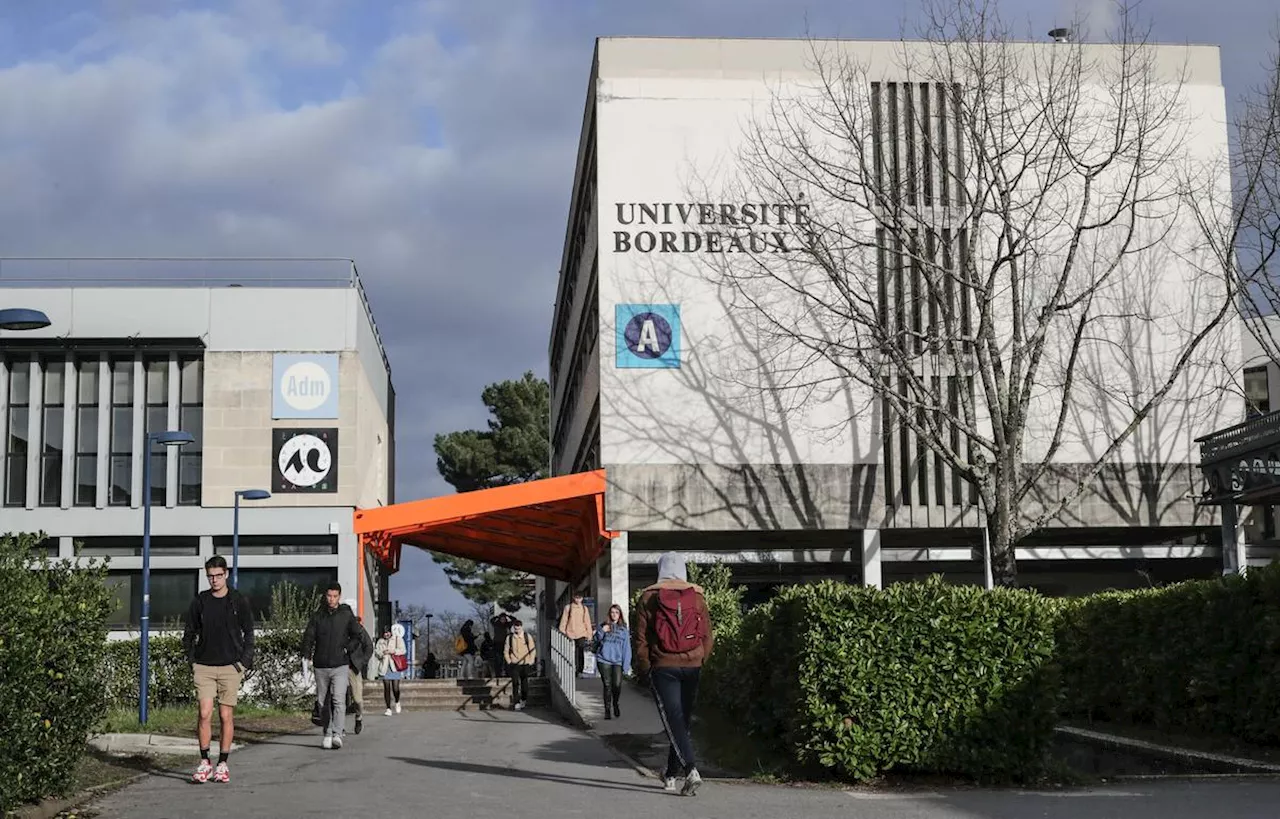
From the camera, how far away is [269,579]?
1569 inches

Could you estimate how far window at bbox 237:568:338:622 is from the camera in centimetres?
3944

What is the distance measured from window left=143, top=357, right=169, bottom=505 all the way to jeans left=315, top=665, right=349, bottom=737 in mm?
25411

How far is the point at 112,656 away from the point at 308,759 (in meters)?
11.0

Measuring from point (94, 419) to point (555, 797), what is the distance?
3349cm

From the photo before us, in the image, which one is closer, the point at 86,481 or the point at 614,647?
the point at 614,647

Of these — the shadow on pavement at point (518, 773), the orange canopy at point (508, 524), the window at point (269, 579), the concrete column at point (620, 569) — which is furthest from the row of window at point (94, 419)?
the shadow on pavement at point (518, 773)

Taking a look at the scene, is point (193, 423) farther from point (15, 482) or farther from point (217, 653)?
point (217, 653)

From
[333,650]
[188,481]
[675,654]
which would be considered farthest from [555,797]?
[188,481]

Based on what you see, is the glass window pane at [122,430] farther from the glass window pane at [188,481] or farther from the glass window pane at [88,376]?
the glass window pane at [188,481]

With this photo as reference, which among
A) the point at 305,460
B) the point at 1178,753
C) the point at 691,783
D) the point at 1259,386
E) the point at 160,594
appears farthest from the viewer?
the point at 1259,386

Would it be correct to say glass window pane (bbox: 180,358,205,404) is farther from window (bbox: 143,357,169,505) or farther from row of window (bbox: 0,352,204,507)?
window (bbox: 143,357,169,505)

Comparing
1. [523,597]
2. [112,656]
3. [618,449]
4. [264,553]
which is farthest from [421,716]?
[523,597]

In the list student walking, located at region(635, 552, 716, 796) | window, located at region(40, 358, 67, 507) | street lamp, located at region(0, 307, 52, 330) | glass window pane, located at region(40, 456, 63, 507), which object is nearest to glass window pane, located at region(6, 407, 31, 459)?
window, located at region(40, 358, 67, 507)

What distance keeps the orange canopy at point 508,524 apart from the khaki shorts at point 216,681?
682 inches
